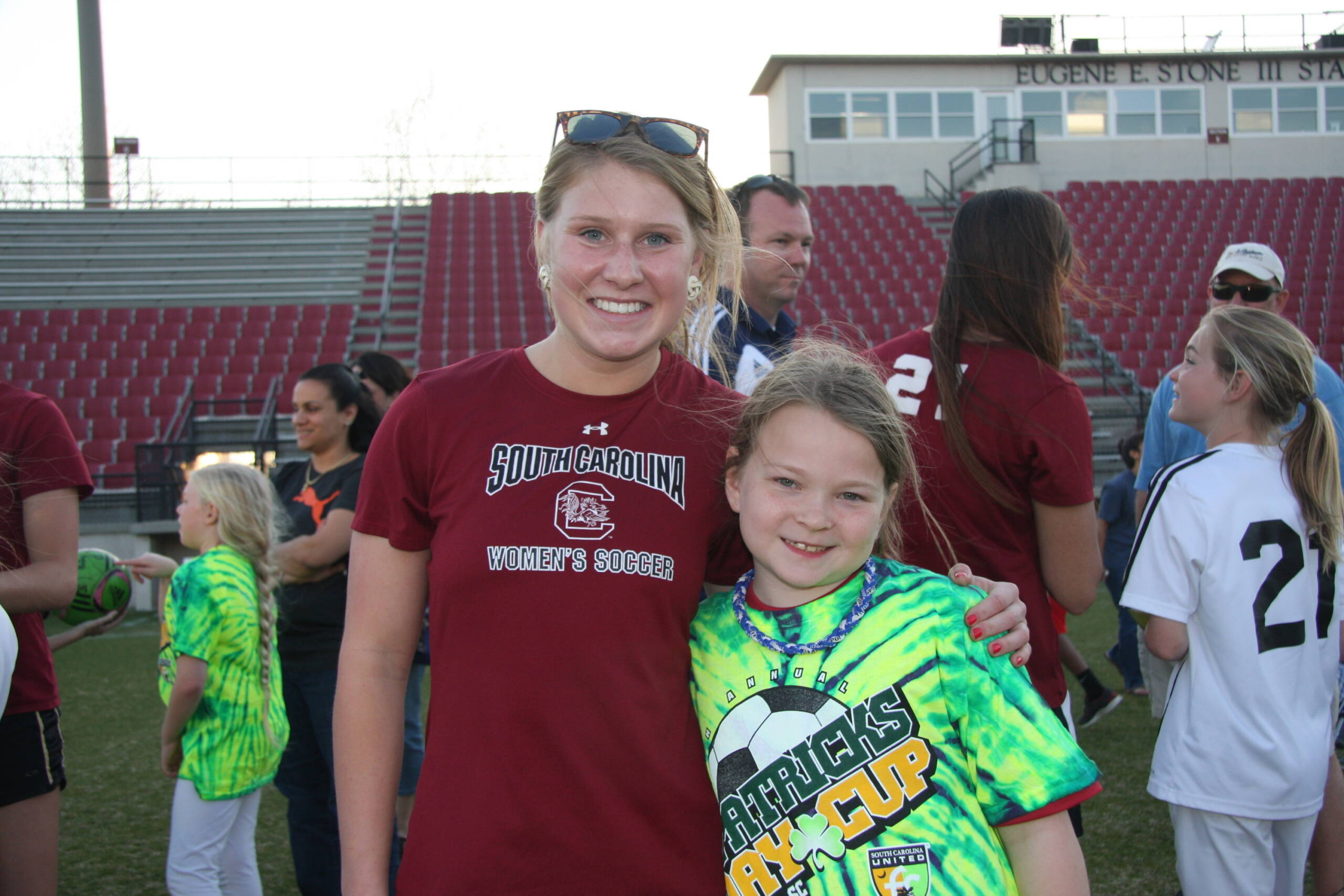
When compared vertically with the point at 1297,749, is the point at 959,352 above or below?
above

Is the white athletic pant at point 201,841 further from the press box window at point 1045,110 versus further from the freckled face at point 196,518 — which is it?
the press box window at point 1045,110

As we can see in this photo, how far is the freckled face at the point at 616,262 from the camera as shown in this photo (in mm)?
1469

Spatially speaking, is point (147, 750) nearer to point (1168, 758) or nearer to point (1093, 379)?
point (1168, 758)

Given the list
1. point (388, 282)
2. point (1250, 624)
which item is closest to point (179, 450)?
point (388, 282)

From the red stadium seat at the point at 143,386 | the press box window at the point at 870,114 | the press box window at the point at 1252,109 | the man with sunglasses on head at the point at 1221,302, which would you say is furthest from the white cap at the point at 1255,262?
the press box window at the point at 1252,109

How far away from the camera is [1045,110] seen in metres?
23.0

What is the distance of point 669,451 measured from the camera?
1507mm

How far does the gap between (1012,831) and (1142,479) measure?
2.77m

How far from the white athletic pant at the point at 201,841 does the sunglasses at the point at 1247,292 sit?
3892 mm

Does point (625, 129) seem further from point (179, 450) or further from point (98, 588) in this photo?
point (179, 450)

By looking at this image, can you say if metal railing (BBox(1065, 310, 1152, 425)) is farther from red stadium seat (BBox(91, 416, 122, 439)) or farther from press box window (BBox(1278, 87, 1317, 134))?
red stadium seat (BBox(91, 416, 122, 439))

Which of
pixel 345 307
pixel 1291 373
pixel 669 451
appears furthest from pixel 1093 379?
pixel 669 451

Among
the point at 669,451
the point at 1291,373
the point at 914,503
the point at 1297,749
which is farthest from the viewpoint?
the point at 1291,373

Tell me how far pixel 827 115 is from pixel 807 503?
2275 cm
